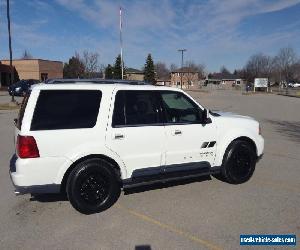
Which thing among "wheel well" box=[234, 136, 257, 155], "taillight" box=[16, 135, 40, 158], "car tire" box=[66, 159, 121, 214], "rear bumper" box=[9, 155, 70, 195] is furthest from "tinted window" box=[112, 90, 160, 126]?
"wheel well" box=[234, 136, 257, 155]

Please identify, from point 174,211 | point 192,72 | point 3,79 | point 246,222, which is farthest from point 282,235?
point 192,72

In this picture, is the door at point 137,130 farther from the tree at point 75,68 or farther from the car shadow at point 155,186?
the tree at point 75,68

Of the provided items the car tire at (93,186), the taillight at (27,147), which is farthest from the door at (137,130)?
the taillight at (27,147)

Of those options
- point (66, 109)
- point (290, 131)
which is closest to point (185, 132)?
point (66, 109)

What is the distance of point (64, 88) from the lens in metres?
4.88

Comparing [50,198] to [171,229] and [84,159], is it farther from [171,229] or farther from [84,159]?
[171,229]

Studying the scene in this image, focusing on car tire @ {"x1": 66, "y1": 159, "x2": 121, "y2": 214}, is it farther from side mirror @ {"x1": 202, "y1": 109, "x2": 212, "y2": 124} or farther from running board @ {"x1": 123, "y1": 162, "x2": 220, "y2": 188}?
side mirror @ {"x1": 202, "y1": 109, "x2": 212, "y2": 124}

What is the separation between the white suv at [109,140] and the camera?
184 inches

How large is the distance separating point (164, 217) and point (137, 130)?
1.36 metres

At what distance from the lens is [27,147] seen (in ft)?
15.0

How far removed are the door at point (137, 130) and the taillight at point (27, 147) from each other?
3.39 feet

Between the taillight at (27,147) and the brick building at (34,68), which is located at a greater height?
the brick building at (34,68)

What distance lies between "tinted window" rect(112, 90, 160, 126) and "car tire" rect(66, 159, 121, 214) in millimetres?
709

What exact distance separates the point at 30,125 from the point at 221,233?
2.91 m
